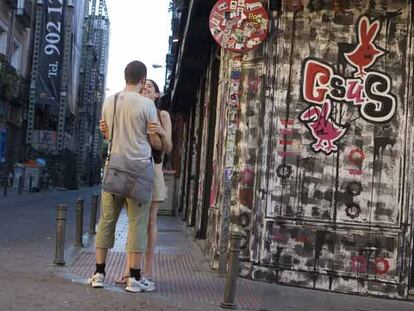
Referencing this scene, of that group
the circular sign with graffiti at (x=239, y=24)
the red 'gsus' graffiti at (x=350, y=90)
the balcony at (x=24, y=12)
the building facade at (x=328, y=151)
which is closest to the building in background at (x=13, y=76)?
the balcony at (x=24, y=12)

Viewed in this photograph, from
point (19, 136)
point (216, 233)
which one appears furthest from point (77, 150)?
point (216, 233)

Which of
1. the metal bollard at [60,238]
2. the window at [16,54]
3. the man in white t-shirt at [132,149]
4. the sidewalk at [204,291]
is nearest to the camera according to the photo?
the man in white t-shirt at [132,149]

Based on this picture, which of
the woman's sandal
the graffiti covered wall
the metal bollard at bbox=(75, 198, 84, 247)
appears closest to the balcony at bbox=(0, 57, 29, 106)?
the metal bollard at bbox=(75, 198, 84, 247)

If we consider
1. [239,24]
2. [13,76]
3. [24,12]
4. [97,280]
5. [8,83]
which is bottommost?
[97,280]

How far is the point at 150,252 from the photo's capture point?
21.9ft

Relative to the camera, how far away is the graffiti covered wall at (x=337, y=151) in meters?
7.50

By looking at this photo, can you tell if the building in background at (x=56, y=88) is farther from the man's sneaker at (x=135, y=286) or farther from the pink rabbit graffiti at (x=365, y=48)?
the man's sneaker at (x=135, y=286)

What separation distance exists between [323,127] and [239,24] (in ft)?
5.27

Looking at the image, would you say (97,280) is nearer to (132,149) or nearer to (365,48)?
(132,149)

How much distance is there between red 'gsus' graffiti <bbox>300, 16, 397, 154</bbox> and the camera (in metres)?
7.58

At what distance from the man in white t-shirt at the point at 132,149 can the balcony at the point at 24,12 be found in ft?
95.3

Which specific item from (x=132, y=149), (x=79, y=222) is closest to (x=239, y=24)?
(x=132, y=149)

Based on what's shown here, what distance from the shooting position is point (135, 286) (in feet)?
20.6

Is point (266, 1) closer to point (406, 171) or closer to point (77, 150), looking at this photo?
point (406, 171)
